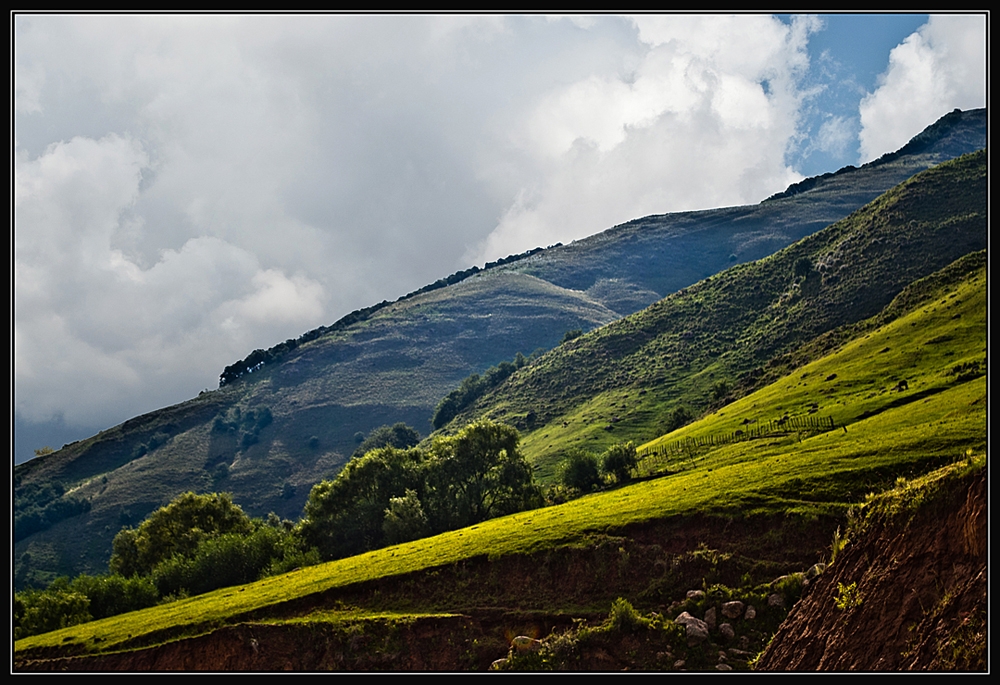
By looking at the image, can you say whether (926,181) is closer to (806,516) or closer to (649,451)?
(649,451)

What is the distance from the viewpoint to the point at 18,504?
192500 millimetres

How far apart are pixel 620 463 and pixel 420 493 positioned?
2066 centimetres

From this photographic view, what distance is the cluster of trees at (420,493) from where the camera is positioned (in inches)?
2889

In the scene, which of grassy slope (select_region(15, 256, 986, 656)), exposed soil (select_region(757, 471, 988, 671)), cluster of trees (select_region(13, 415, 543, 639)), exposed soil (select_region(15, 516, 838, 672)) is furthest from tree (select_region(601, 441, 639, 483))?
exposed soil (select_region(757, 471, 988, 671))

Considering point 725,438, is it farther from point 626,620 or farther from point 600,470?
point 626,620

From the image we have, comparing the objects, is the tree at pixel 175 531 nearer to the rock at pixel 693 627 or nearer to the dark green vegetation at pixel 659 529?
the dark green vegetation at pixel 659 529

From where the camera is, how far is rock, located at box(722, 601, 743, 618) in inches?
1281

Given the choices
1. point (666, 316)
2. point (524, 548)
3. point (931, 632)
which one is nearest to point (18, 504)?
point (666, 316)

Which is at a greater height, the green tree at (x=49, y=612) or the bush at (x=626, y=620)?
the green tree at (x=49, y=612)

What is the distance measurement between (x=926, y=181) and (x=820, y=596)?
555ft

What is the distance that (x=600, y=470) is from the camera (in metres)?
79.7

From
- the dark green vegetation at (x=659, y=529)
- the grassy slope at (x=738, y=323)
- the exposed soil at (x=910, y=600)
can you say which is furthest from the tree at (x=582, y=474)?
the exposed soil at (x=910, y=600)

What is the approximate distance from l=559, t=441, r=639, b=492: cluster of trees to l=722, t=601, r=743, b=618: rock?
42008 mm

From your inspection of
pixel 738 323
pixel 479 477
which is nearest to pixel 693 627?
pixel 479 477
